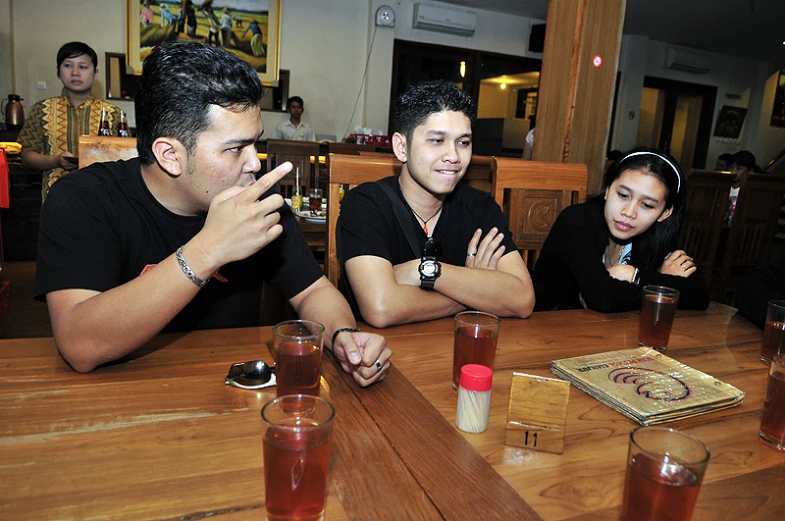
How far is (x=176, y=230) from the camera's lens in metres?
1.27

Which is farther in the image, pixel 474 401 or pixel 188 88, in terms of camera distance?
pixel 188 88

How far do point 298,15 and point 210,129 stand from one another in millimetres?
7152

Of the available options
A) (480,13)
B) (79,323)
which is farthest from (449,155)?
(480,13)

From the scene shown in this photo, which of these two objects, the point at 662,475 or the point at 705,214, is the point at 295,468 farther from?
the point at 705,214

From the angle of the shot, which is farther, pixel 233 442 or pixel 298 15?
pixel 298 15

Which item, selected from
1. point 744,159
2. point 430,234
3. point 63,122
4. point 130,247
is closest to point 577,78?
point 430,234

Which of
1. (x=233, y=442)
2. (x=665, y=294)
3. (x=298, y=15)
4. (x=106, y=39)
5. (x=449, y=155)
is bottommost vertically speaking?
(x=233, y=442)

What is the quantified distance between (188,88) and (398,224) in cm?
81

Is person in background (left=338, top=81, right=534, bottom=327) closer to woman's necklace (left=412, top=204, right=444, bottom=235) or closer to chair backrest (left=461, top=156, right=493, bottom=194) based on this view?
woman's necklace (left=412, top=204, right=444, bottom=235)

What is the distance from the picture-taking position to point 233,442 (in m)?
0.76

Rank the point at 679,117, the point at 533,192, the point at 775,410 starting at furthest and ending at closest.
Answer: the point at 679,117
the point at 533,192
the point at 775,410

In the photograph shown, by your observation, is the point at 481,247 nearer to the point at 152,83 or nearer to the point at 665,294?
the point at 665,294

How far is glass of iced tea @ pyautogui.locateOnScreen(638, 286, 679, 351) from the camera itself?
4.18 ft

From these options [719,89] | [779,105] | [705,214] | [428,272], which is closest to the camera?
[428,272]
